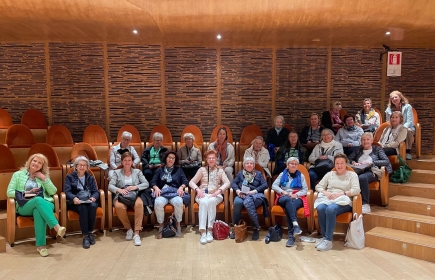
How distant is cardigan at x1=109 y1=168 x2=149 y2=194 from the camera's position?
418 centimetres

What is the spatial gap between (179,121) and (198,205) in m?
2.08

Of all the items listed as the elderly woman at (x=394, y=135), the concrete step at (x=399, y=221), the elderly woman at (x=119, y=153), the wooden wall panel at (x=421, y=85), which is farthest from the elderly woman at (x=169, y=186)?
the wooden wall panel at (x=421, y=85)

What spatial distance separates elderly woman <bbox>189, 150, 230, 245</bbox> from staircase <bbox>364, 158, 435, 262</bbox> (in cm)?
167

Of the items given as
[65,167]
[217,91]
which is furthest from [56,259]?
[217,91]

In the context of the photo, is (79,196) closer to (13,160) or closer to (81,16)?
(13,160)

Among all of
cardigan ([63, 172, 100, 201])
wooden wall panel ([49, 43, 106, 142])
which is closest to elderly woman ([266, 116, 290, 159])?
cardigan ([63, 172, 100, 201])

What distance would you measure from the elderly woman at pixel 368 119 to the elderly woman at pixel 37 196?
422 cm

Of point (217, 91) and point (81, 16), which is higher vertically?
point (81, 16)

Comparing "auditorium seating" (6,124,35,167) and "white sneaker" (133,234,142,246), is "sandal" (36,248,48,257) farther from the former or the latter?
"auditorium seating" (6,124,35,167)

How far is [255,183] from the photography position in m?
4.20

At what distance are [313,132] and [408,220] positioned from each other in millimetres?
1791

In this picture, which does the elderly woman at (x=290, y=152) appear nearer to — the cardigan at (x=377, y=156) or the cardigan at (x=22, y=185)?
the cardigan at (x=377, y=156)

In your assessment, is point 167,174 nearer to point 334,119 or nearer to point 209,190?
point 209,190

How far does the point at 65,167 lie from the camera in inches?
173
